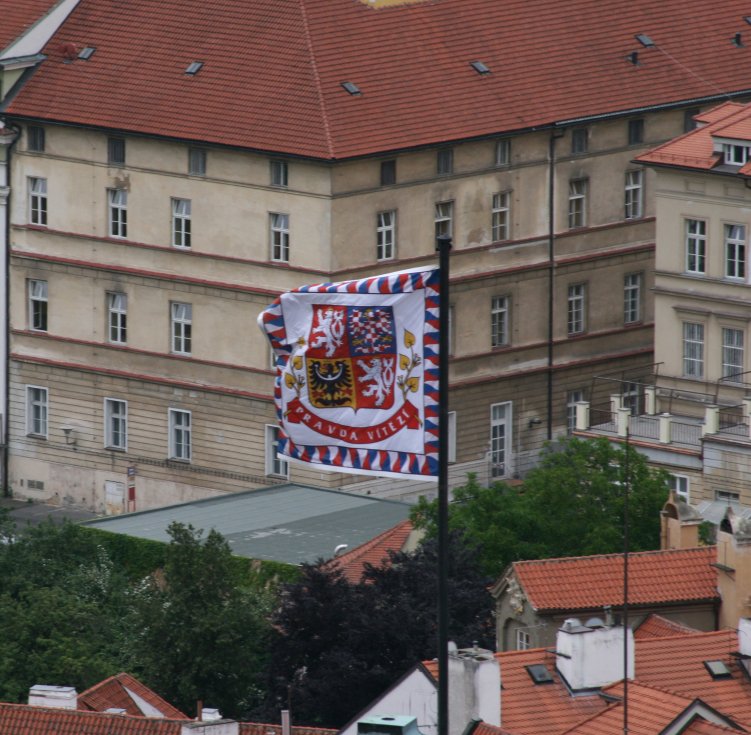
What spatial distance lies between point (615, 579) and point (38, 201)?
1602 inches

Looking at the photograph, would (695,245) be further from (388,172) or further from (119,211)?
(119,211)

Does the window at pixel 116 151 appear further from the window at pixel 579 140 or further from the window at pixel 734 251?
the window at pixel 734 251

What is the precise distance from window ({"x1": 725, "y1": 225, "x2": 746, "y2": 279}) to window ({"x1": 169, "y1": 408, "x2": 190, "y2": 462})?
17.9 m

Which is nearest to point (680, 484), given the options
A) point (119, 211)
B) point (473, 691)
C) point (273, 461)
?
point (273, 461)

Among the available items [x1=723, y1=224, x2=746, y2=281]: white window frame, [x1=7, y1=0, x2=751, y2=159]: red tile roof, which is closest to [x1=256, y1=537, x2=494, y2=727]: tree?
[x1=723, y1=224, x2=746, y2=281]: white window frame

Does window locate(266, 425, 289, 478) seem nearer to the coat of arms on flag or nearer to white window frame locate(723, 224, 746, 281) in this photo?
white window frame locate(723, 224, 746, 281)

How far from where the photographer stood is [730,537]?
78125 millimetres

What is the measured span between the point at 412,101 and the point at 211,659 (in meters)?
30.7

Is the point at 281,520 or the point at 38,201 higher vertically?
the point at 38,201

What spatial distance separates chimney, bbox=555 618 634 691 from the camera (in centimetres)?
7006

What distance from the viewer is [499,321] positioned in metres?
112

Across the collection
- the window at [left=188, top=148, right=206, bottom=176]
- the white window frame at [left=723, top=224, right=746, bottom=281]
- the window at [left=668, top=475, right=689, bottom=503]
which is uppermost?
the window at [left=188, top=148, right=206, bottom=176]

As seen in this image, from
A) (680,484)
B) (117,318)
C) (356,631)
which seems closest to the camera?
(356,631)

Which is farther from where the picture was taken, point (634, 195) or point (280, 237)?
point (634, 195)
